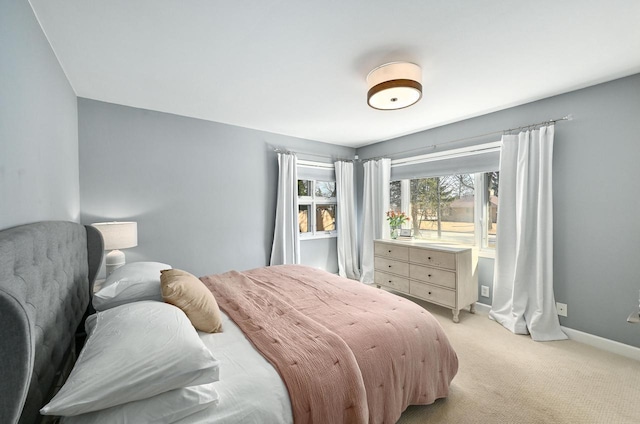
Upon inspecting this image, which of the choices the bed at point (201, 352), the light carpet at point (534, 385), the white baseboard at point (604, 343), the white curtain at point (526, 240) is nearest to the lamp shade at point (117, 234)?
the bed at point (201, 352)

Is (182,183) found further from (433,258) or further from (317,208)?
(433,258)

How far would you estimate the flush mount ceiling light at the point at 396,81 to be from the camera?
1984 mm

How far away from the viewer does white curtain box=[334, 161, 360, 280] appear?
4633mm

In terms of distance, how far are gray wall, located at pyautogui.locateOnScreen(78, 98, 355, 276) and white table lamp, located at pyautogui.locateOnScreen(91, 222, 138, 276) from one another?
0.38m

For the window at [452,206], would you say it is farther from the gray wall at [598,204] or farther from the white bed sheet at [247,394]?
the white bed sheet at [247,394]

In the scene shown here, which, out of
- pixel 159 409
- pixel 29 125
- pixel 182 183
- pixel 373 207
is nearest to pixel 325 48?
pixel 29 125

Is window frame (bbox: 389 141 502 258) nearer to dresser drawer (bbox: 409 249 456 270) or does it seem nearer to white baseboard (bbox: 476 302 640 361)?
dresser drawer (bbox: 409 249 456 270)

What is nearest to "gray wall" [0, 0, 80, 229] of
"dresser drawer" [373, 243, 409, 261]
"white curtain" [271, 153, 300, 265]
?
"white curtain" [271, 153, 300, 265]

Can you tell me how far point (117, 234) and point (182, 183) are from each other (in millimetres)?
961

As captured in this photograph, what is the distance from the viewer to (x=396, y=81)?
78.2 inches

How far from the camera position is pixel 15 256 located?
88 centimetres

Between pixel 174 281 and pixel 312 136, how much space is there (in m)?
3.15

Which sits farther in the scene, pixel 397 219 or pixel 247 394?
pixel 397 219

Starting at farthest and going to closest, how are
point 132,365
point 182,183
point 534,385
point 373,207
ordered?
point 373,207, point 182,183, point 534,385, point 132,365
